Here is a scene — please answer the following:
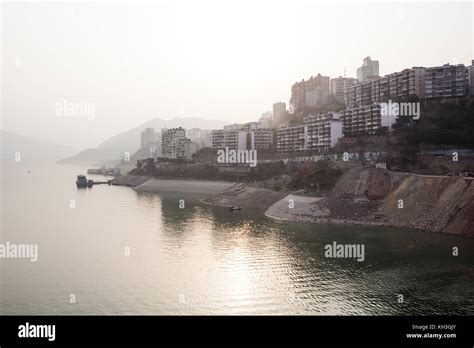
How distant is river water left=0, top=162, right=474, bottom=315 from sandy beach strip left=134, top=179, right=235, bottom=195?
30.5m

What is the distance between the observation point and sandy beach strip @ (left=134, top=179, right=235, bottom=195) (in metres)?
77.5

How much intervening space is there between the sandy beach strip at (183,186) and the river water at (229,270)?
1199 inches

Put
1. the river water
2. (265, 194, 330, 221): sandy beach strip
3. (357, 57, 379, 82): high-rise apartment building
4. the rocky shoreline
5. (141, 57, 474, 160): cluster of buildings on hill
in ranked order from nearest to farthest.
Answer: the river water → the rocky shoreline → (265, 194, 330, 221): sandy beach strip → (141, 57, 474, 160): cluster of buildings on hill → (357, 57, 379, 82): high-rise apartment building

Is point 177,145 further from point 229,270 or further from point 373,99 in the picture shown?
point 229,270

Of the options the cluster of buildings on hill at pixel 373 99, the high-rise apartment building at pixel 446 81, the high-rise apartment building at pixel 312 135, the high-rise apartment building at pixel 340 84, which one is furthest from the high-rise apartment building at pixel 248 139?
the high-rise apartment building at pixel 446 81

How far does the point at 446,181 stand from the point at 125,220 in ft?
121

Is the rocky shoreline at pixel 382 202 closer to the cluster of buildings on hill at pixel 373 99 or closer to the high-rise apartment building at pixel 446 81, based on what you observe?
the cluster of buildings on hill at pixel 373 99

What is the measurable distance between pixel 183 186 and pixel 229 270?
60.5 meters

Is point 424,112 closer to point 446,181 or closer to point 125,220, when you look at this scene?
point 446,181

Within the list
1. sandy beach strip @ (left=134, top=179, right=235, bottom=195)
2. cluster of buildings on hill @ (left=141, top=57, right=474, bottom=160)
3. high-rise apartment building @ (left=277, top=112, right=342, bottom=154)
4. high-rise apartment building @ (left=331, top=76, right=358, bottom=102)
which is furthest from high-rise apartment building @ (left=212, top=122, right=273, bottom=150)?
high-rise apartment building @ (left=331, top=76, right=358, bottom=102)

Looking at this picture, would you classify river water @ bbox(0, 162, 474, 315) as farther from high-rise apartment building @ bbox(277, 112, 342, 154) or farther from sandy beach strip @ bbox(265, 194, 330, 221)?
high-rise apartment building @ bbox(277, 112, 342, 154)

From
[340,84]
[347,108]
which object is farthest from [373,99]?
[340,84]

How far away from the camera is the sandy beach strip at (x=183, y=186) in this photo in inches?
3050

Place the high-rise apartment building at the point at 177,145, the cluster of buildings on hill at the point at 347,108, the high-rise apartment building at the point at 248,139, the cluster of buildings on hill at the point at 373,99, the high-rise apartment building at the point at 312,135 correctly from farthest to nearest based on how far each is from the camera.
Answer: the high-rise apartment building at the point at 177,145
the high-rise apartment building at the point at 248,139
the high-rise apartment building at the point at 312,135
the cluster of buildings on hill at the point at 347,108
the cluster of buildings on hill at the point at 373,99
